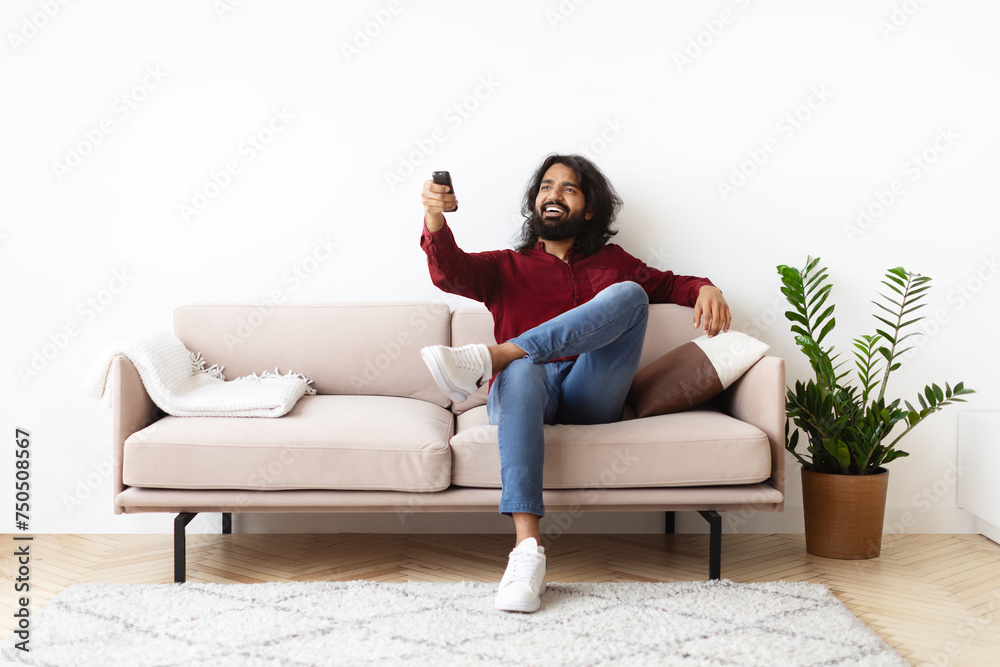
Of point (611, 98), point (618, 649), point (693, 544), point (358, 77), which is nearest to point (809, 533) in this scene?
point (693, 544)

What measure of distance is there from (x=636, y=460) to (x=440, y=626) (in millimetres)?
644

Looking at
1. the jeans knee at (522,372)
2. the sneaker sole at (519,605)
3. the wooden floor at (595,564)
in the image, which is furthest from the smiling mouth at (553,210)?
the sneaker sole at (519,605)

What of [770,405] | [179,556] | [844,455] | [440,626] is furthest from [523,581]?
[844,455]

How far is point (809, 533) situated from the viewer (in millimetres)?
2441

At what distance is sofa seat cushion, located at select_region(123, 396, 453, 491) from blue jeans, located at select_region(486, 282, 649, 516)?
0.70ft

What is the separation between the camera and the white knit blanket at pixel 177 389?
2.06 m

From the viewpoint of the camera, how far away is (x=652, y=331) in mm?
2510

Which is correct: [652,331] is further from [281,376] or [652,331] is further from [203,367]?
[203,367]

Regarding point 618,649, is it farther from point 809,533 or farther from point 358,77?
point 358,77

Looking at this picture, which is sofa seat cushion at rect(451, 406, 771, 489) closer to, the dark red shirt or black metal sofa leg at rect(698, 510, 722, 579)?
black metal sofa leg at rect(698, 510, 722, 579)

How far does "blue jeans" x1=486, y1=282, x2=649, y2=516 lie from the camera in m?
1.87

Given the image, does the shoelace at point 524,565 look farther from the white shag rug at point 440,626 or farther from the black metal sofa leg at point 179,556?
the black metal sofa leg at point 179,556

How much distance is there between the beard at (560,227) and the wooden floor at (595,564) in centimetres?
100

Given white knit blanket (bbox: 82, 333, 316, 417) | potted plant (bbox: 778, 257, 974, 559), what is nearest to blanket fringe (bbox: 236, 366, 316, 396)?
white knit blanket (bbox: 82, 333, 316, 417)
